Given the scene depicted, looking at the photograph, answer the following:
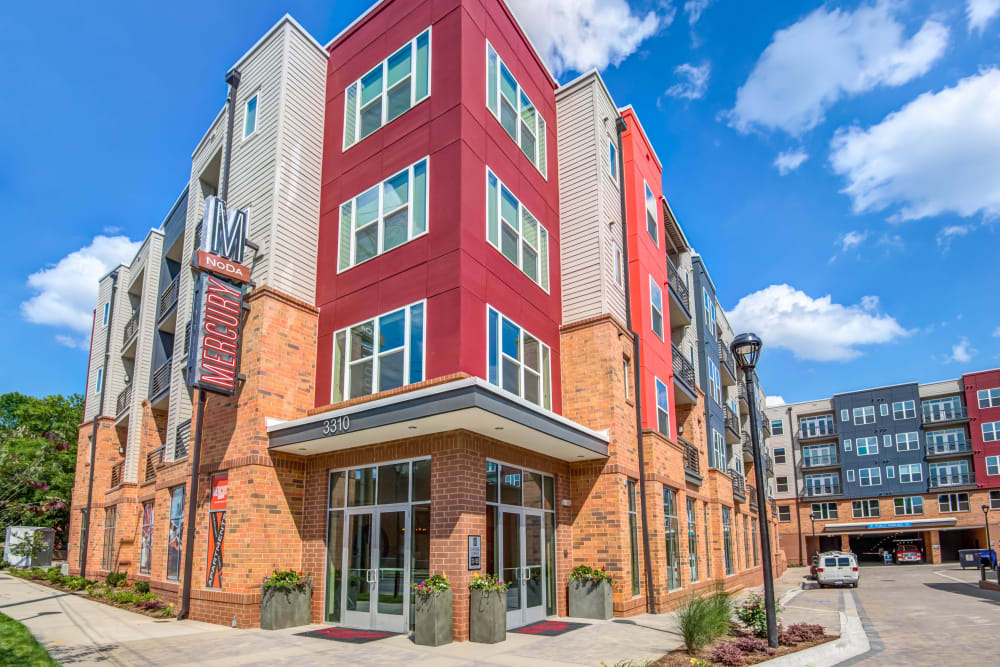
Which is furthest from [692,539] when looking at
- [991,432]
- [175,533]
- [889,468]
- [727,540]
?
[991,432]

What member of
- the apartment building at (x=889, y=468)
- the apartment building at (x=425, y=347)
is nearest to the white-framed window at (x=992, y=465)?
the apartment building at (x=889, y=468)

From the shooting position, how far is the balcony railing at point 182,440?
17.0 metres

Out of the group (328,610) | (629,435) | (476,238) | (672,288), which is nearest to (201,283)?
(476,238)

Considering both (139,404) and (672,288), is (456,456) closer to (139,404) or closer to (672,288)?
(672,288)

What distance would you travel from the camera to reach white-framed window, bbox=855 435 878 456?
62825 mm

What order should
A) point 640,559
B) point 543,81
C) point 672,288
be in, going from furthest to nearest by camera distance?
point 672,288 < point 543,81 < point 640,559

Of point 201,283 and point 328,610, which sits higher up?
point 201,283

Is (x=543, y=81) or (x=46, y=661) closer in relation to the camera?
(x=46, y=661)

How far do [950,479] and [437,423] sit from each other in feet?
206

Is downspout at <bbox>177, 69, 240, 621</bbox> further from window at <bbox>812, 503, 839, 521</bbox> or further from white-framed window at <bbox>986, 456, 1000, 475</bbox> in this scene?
white-framed window at <bbox>986, 456, 1000, 475</bbox>

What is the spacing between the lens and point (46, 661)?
353 inches

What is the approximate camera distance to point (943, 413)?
196ft

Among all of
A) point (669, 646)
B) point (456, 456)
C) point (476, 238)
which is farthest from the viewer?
point (476, 238)

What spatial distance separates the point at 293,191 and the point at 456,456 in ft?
25.3
